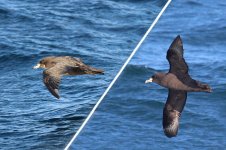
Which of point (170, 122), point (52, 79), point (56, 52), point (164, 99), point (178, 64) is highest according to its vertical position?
point (178, 64)

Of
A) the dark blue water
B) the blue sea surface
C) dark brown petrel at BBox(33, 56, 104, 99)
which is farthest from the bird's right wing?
the blue sea surface

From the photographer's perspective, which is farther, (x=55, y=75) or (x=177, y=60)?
(x=55, y=75)

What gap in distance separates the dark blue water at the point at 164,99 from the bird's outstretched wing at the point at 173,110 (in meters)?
→ 0.75

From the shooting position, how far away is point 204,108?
13750 millimetres

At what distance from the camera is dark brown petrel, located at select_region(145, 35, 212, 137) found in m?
11.4

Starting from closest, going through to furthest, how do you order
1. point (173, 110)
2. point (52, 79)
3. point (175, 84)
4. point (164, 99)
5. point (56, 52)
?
point (175, 84) < point (52, 79) < point (173, 110) < point (164, 99) < point (56, 52)

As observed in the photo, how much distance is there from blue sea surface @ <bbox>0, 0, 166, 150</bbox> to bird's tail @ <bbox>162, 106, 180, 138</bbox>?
246 centimetres

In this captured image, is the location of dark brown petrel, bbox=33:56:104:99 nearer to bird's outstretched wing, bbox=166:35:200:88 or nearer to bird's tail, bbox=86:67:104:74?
bird's tail, bbox=86:67:104:74

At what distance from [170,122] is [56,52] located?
5661mm

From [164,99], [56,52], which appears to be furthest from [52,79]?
[56,52]

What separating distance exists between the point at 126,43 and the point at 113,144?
550cm

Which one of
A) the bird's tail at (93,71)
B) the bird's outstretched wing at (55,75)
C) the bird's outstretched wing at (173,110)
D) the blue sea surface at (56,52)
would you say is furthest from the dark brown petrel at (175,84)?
the blue sea surface at (56,52)

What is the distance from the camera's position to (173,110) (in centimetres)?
1199

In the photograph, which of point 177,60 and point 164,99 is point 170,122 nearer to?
point 177,60
